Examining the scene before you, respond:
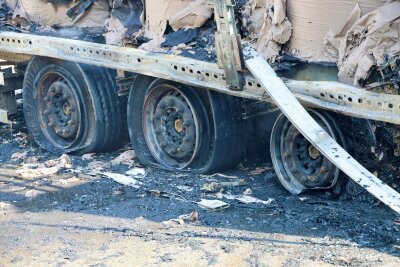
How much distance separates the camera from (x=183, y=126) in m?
8.09

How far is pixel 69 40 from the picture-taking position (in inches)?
347

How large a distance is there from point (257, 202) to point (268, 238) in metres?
0.96

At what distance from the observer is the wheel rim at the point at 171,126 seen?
8.01m

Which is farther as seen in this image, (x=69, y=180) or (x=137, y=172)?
(x=137, y=172)

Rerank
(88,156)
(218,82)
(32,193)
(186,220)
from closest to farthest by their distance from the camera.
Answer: (186,220), (218,82), (32,193), (88,156)

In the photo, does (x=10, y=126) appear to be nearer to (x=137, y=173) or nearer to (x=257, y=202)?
(x=137, y=173)

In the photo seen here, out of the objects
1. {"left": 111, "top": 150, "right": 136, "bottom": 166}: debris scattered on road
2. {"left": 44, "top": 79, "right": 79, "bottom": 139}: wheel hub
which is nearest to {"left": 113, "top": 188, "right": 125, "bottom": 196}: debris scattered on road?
{"left": 111, "top": 150, "right": 136, "bottom": 166}: debris scattered on road

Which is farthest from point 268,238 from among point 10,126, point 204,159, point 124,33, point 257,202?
point 10,126

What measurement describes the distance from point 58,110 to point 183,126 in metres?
2.15

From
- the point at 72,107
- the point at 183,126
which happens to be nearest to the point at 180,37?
the point at 183,126

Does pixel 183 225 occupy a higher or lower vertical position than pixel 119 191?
lower

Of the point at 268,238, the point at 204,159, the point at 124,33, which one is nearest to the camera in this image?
the point at 268,238

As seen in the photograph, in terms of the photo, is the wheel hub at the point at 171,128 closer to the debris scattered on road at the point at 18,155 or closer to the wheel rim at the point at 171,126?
the wheel rim at the point at 171,126

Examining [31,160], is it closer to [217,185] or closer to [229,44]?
[217,185]
